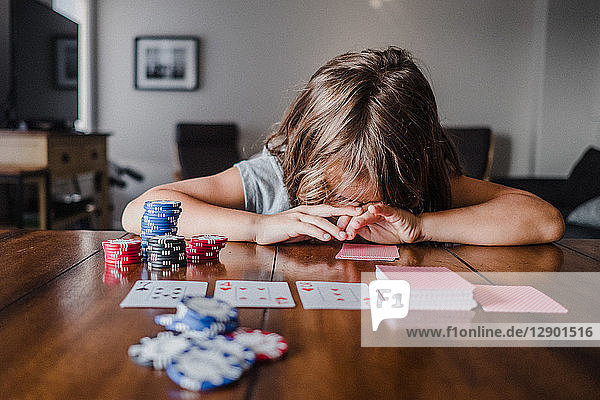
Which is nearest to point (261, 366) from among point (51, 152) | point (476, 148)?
A: point (51, 152)

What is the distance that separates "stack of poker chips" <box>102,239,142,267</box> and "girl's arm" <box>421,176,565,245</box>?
62 centimetres

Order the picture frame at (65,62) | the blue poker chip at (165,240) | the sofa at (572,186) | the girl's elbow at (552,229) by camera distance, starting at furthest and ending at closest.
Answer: the sofa at (572,186), the picture frame at (65,62), the girl's elbow at (552,229), the blue poker chip at (165,240)

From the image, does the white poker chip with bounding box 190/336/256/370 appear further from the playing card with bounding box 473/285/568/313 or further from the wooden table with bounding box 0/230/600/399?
the playing card with bounding box 473/285/568/313

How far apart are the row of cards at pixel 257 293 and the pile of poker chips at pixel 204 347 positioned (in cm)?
11

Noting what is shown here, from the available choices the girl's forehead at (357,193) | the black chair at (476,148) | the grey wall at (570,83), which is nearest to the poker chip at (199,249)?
the girl's forehead at (357,193)

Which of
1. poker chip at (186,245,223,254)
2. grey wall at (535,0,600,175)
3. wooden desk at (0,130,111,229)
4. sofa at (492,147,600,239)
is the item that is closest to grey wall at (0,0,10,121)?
wooden desk at (0,130,111,229)

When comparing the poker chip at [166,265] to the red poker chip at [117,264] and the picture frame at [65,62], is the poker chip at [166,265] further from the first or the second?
the picture frame at [65,62]

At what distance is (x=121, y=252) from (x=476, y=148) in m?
4.57

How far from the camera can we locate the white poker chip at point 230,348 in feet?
1.89

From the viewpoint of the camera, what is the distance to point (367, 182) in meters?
1.26

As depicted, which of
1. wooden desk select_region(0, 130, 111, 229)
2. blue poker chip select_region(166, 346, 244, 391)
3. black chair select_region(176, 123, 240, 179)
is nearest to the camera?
blue poker chip select_region(166, 346, 244, 391)

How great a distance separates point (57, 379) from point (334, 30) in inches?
205

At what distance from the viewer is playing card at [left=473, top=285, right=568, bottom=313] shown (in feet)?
2.63

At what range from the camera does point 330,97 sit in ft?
4.30
